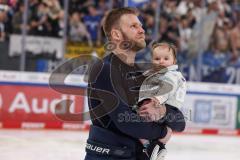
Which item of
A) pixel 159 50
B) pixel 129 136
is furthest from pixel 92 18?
pixel 129 136

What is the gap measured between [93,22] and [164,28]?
1.74 meters

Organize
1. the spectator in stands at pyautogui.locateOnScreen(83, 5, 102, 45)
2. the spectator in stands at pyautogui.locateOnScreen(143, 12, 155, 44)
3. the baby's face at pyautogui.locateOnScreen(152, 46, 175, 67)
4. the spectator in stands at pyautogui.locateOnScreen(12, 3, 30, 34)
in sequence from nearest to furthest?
the baby's face at pyautogui.locateOnScreen(152, 46, 175, 67), the spectator in stands at pyautogui.locateOnScreen(12, 3, 30, 34), the spectator in stands at pyautogui.locateOnScreen(83, 5, 102, 45), the spectator in stands at pyautogui.locateOnScreen(143, 12, 155, 44)

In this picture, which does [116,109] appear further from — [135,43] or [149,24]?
[149,24]

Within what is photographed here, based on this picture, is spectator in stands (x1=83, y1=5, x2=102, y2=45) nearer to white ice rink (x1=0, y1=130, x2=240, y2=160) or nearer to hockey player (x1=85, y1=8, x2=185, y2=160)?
white ice rink (x1=0, y1=130, x2=240, y2=160)

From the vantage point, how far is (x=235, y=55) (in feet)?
47.6

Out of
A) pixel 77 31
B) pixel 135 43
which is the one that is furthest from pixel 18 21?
pixel 135 43

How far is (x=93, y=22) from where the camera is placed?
1298cm

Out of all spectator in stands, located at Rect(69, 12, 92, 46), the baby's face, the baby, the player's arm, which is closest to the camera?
the player's arm

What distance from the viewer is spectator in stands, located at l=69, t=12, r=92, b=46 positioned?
1263 centimetres

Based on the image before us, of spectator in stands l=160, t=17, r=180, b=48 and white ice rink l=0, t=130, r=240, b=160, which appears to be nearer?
white ice rink l=0, t=130, r=240, b=160

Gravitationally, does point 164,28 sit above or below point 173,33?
above

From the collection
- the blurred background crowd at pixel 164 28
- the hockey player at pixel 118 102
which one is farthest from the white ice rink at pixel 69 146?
the hockey player at pixel 118 102

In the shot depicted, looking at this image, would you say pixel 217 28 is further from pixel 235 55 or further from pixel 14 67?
pixel 14 67

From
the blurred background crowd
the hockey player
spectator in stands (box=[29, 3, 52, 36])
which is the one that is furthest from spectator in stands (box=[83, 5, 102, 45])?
the hockey player
